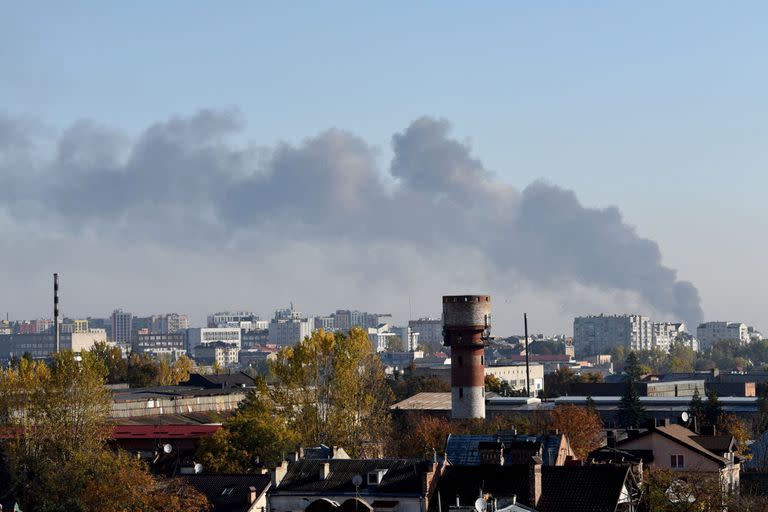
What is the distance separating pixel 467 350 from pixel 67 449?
939 inches

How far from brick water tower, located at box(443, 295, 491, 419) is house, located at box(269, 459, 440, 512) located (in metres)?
32.2

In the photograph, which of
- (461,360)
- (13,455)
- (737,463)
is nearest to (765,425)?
(461,360)

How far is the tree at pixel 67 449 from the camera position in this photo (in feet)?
201

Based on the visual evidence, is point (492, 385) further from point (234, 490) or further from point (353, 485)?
point (353, 485)

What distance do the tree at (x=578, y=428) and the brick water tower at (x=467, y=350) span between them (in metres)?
5.17

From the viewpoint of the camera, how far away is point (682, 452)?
6975 centimetres

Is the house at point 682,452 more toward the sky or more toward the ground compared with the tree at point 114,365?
more toward the ground

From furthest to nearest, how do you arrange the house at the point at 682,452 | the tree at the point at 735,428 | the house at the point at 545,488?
the tree at the point at 735,428, the house at the point at 682,452, the house at the point at 545,488

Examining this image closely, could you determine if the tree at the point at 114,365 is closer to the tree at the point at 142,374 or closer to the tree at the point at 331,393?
the tree at the point at 142,374

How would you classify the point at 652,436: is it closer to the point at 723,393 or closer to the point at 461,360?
the point at 461,360

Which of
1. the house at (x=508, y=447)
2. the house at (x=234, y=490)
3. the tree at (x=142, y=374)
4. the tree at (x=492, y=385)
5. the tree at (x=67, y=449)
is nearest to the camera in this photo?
the house at (x=234, y=490)

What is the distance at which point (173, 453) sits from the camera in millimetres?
79938

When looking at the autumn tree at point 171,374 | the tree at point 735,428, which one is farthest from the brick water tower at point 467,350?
the autumn tree at point 171,374

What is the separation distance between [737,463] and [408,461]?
21892 mm
